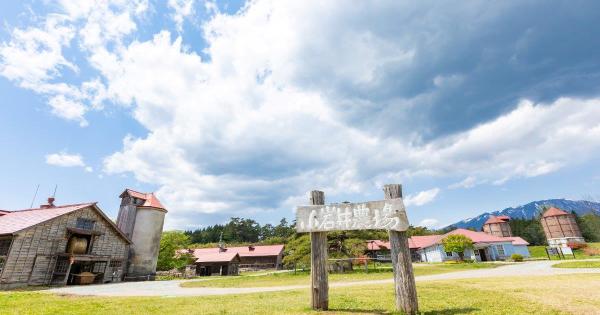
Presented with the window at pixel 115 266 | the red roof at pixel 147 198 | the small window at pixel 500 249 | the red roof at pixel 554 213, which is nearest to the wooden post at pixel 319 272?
the window at pixel 115 266

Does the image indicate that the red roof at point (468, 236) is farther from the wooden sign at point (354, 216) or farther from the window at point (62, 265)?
the window at point (62, 265)

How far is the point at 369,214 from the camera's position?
8.49 metres

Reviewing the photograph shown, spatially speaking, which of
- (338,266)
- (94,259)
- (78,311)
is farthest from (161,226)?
(78,311)

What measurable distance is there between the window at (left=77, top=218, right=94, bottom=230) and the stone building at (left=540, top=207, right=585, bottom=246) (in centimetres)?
8519

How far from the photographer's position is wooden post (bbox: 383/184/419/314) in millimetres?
7512

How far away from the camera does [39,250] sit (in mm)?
25594

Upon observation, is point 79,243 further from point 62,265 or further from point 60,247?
point 62,265

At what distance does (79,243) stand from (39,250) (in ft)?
10.9

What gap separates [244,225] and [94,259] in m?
85.5

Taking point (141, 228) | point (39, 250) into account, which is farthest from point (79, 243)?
point (141, 228)

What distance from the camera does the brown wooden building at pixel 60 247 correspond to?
24.1 m

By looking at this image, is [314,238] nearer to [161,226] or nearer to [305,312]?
[305,312]

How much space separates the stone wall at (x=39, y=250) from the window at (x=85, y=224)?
13.4 inches

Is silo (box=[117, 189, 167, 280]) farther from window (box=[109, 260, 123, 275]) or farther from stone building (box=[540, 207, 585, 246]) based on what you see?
stone building (box=[540, 207, 585, 246])
